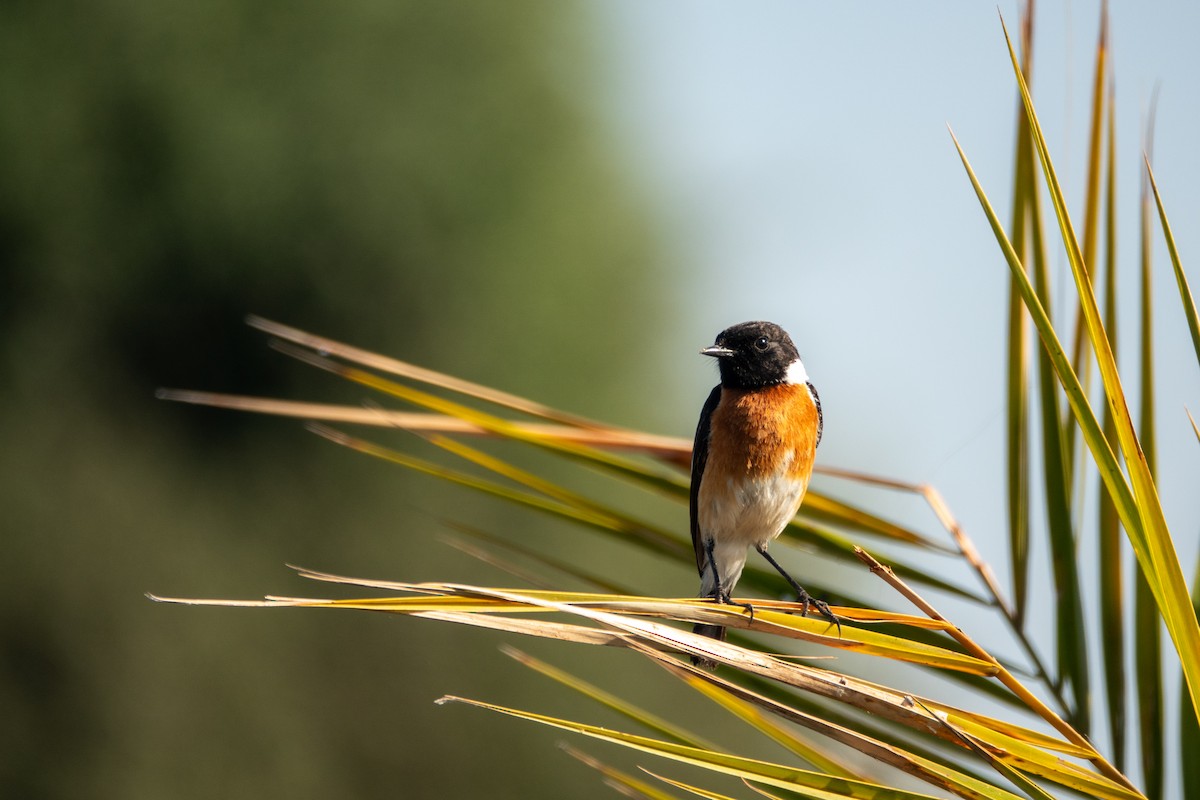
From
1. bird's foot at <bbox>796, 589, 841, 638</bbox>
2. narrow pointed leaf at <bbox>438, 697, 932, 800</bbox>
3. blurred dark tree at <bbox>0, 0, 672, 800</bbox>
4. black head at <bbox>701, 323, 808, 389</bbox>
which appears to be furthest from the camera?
blurred dark tree at <bbox>0, 0, 672, 800</bbox>

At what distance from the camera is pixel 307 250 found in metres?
20.3

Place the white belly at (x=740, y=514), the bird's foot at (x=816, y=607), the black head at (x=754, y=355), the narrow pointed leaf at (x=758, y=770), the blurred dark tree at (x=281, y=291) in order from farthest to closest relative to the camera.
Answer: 1. the blurred dark tree at (x=281, y=291)
2. the black head at (x=754, y=355)
3. the white belly at (x=740, y=514)
4. the bird's foot at (x=816, y=607)
5. the narrow pointed leaf at (x=758, y=770)

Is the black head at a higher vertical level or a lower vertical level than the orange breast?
higher

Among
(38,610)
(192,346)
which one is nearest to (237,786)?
(38,610)

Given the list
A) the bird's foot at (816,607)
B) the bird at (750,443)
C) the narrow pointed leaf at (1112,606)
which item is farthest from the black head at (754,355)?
the narrow pointed leaf at (1112,606)

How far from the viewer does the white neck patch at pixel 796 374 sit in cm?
384

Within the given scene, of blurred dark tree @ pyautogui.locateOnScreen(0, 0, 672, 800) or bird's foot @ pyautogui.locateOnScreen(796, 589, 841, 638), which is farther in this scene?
blurred dark tree @ pyautogui.locateOnScreen(0, 0, 672, 800)

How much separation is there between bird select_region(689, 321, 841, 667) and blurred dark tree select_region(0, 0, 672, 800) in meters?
15.0

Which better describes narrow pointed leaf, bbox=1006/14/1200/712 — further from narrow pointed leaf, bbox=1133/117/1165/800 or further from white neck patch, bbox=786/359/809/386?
white neck patch, bbox=786/359/809/386

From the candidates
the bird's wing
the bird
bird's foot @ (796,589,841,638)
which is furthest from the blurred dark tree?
bird's foot @ (796,589,841,638)

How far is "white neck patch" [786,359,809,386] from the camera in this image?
384cm

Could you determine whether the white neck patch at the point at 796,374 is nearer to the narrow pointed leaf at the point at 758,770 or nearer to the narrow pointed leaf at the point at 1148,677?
the narrow pointed leaf at the point at 1148,677

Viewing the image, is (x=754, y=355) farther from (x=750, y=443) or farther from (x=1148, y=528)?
(x=1148, y=528)

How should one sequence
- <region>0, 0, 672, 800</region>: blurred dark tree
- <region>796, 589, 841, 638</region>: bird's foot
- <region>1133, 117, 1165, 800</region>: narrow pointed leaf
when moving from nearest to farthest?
1. <region>796, 589, 841, 638</region>: bird's foot
2. <region>1133, 117, 1165, 800</region>: narrow pointed leaf
3. <region>0, 0, 672, 800</region>: blurred dark tree
